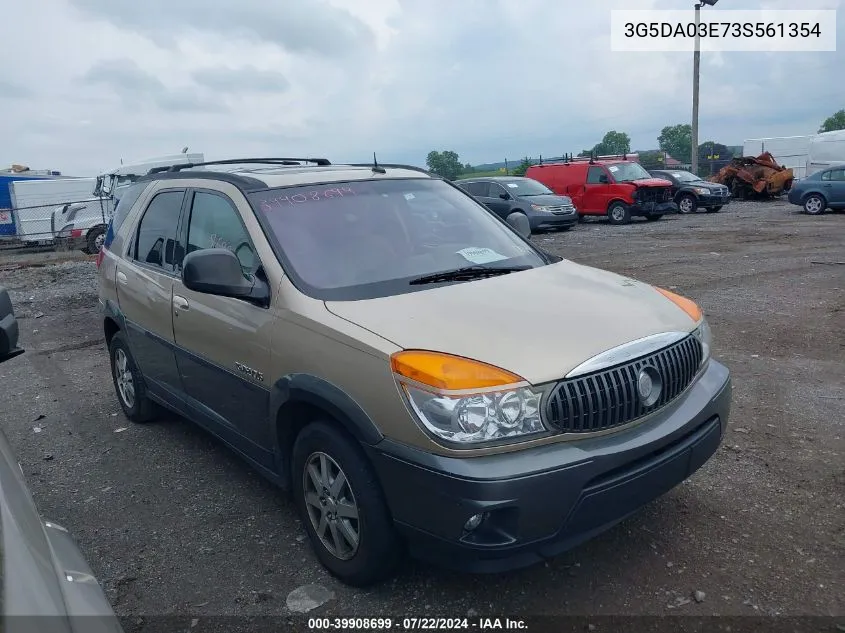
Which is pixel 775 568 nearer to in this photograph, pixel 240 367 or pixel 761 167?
pixel 240 367

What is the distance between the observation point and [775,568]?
3.10 metres

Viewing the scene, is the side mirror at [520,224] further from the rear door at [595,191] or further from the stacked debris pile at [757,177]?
the stacked debris pile at [757,177]

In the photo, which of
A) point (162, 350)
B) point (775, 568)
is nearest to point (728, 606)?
point (775, 568)

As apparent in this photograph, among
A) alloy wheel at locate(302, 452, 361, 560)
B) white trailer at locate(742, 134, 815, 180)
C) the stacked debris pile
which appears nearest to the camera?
alloy wheel at locate(302, 452, 361, 560)

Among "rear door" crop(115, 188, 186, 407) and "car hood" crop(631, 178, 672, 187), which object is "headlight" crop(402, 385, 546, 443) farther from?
"car hood" crop(631, 178, 672, 187)

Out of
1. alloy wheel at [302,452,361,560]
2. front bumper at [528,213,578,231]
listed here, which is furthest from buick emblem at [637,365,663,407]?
front bumper at [528,213,578,231]

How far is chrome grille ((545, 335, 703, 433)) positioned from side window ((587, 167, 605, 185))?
65.8 feet

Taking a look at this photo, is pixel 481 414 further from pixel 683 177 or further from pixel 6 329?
pixel 683 177

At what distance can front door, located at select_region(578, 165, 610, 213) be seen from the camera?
856 inches

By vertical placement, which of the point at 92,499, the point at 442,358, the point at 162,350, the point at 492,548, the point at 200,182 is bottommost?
the point at 92,499

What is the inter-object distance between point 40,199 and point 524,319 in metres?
25.9

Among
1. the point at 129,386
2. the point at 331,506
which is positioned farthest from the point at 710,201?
the point at 331,506

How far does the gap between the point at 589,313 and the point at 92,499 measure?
317cm

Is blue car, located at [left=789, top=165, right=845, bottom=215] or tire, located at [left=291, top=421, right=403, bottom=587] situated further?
blue car, located at [left=789, top=165, right=845, bottom=215]
